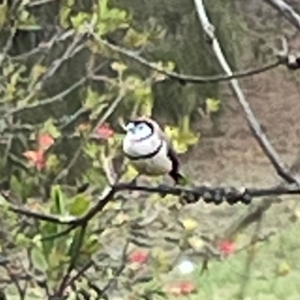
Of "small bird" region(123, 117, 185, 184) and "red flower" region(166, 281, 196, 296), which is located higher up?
"small bird" region(123, 117, 185, 184)

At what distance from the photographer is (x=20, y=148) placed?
22.3 feet

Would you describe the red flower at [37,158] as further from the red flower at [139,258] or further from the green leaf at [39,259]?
the green leaf at [39,259]

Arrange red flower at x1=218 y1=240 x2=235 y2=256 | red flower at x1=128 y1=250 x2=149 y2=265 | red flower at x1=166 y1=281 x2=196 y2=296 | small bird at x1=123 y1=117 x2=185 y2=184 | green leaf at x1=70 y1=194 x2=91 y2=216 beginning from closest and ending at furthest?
green leaf at x1=70 y1=194 x2=91 y2=216 < small bird at x1=123 y1=117 x2=185 y2=184 < red flower at x1=128 y1=250 x2=149 y2=265 < red flower at x1=218 y1=240 x2=235 y2=256 < red flower at x1=166 y1=281 x2=196 y2=296

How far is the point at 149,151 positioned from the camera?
233 centimetres

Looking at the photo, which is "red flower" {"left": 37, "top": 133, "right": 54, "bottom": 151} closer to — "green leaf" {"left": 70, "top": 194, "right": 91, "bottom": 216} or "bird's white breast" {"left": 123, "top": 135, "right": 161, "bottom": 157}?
"bird's white breast" {"left": 123, "top": 135, "right": 161, "bottom": 157}

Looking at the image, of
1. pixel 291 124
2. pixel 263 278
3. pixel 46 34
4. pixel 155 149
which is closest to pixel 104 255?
pixel 263 278

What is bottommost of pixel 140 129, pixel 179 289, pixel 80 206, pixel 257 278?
pixel 257 278

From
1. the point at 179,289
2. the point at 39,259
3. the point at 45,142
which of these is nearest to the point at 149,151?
the point at 39,259

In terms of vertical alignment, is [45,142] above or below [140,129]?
below

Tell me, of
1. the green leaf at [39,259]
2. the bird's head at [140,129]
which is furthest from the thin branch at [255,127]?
the green leaf at [39,259]

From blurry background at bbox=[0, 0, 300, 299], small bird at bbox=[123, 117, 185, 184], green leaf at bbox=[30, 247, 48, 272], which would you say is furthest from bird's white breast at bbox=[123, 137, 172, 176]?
blurry background at bbox=[0, 0, 300, 299]

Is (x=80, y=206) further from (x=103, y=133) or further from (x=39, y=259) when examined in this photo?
(x=103, y=133)

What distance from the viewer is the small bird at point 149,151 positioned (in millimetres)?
2318

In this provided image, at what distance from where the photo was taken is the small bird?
232cm
